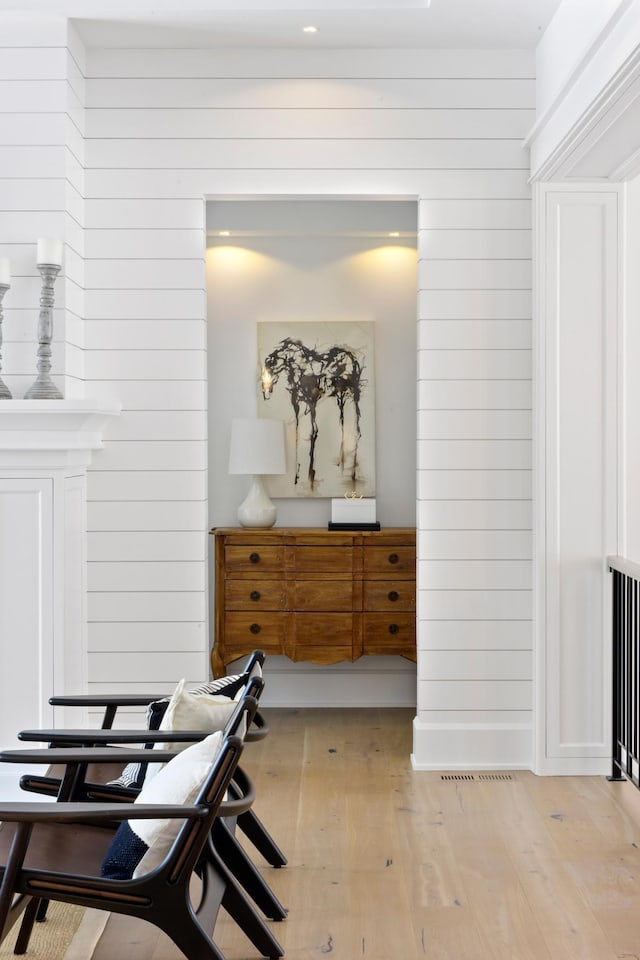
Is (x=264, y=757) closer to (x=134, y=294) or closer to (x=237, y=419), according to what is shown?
(x=237, y=419)

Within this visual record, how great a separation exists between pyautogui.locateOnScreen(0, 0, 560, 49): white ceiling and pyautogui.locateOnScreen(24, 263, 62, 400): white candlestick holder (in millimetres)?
1010

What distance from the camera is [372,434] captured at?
511cm

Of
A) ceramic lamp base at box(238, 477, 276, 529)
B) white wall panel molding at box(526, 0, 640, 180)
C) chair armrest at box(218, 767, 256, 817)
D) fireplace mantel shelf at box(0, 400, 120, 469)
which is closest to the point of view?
chair armrest at box(218, 767, 256, 817)

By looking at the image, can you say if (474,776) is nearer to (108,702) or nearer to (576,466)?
(576,466)

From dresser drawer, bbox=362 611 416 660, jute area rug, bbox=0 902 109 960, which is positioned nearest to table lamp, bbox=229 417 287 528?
dresser drawer, bbox=362 611 416 660

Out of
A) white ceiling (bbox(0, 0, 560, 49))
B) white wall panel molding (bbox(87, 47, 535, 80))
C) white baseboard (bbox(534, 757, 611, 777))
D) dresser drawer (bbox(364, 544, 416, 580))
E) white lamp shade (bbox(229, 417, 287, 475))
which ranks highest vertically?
white ceiling (bbox(0, 0, 560, 49))

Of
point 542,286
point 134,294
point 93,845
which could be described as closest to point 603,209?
point 542,286

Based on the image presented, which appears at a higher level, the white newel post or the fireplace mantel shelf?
the fireplace mantel shelf

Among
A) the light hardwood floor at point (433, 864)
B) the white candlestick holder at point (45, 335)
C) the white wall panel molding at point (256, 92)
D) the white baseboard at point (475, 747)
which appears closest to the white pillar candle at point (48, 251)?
the white candlestick holder at point (45, 335)

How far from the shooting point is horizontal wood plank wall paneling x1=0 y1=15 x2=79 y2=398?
375cm

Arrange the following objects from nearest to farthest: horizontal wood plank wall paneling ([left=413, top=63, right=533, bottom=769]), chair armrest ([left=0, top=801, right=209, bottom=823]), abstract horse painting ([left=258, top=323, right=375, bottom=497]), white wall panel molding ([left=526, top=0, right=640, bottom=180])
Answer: chair armrest ([left=0, top=801, right=209, bottom=823]), white wall panel molding ([left=526, top=0, right=640, bottom=180]), horizontal wood plank wall paneling ([left=413, top=63, right=533, bottom=769]), abstract horse painting ([left=258, top=323, right=375, bottom=497])

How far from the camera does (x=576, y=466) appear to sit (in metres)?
3.93

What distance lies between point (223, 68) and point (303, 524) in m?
2.35

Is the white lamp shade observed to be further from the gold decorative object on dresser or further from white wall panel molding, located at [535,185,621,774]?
white wall panel molding, located at [535,185,621,774]
